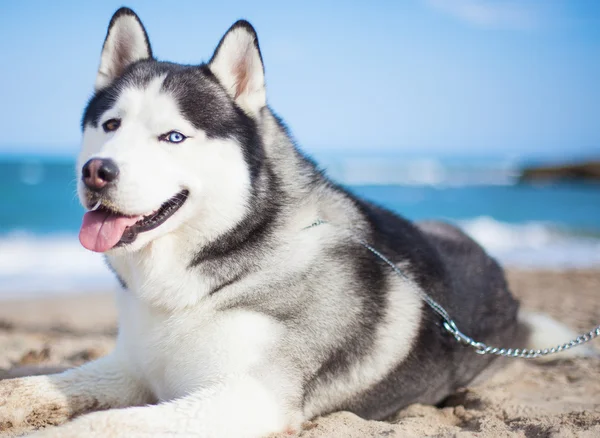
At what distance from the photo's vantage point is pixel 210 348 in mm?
2971

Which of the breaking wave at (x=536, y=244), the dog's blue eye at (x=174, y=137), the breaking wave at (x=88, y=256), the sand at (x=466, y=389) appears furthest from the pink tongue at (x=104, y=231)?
the breaking wave at (x=536, y=244)

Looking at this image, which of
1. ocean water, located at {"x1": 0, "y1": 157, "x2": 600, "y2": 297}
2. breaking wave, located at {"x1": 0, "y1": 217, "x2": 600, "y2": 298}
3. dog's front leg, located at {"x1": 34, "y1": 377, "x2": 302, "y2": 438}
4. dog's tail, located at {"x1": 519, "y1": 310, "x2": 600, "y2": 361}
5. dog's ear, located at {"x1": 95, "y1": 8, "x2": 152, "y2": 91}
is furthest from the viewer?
ocean water, located at {"x1": 0, "y1": 157, "x2": 600, "y2": 297}

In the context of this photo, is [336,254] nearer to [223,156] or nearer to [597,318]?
[223,156]

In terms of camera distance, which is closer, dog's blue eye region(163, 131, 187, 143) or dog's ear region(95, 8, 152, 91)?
dog's blue eye region(163, 131, 187, 143)

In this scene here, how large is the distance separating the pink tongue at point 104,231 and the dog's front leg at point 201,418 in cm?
76

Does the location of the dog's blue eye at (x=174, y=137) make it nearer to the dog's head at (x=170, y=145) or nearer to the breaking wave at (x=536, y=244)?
the dog's head at (x=170, y=145)

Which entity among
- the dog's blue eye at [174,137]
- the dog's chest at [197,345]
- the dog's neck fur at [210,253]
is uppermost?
the dog's blue eye at [174,137]

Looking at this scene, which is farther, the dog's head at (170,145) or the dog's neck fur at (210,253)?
the dog's neck fur at (210,253)

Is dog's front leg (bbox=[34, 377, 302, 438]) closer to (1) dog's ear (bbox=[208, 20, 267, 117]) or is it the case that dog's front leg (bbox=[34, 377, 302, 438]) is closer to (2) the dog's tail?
(1) dog's ear (bbox=[208, 20, 267, 117])

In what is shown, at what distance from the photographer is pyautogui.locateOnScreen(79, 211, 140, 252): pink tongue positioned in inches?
114

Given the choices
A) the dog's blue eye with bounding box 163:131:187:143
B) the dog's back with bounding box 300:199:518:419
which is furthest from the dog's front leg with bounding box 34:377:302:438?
the dog's blue eye with bounding box 163:131:187:143

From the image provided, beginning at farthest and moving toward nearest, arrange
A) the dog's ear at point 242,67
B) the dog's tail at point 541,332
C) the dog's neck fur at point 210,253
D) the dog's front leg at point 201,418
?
the dog's tail at point 541,332 → the dog's ear at point 242,67 → the dog's neck fur at point 210,253 → the dog's front leg at point 201,418

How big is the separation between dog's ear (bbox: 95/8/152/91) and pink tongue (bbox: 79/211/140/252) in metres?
0.93

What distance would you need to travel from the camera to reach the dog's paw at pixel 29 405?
10.2 ft
